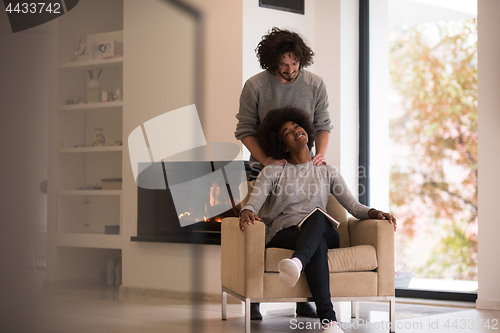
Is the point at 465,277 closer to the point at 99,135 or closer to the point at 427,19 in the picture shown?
the point at 427,19

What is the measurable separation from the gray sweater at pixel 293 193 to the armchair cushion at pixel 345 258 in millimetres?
213

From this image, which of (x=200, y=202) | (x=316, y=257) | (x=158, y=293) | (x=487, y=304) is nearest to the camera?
(x=158, y=293)

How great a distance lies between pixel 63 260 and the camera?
90 centimetres

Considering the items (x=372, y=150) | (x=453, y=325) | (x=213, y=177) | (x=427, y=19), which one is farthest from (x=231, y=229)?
(x=427, y=19)

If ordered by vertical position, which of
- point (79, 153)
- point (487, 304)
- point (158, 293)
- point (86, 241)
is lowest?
point (487, 304)

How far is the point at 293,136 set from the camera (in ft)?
7.70

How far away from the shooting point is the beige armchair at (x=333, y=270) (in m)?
2.08

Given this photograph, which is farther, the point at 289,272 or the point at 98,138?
the point at 289,272

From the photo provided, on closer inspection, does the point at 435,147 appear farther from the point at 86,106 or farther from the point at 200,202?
the point at 86,106

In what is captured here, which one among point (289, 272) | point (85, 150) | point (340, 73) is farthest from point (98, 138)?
point (340, 73)

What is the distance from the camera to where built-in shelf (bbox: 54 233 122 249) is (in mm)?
879

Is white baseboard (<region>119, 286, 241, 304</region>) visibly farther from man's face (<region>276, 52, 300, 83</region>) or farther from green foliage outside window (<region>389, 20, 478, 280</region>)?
green foliage outside window (<region>389, 20, 478, 280</region>)

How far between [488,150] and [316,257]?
5.10ft

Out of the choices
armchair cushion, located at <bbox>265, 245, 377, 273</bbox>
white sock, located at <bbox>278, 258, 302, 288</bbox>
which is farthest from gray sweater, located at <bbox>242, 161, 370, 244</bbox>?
white sock, located at <bbox>278, 258, 302, 288</bbox>
